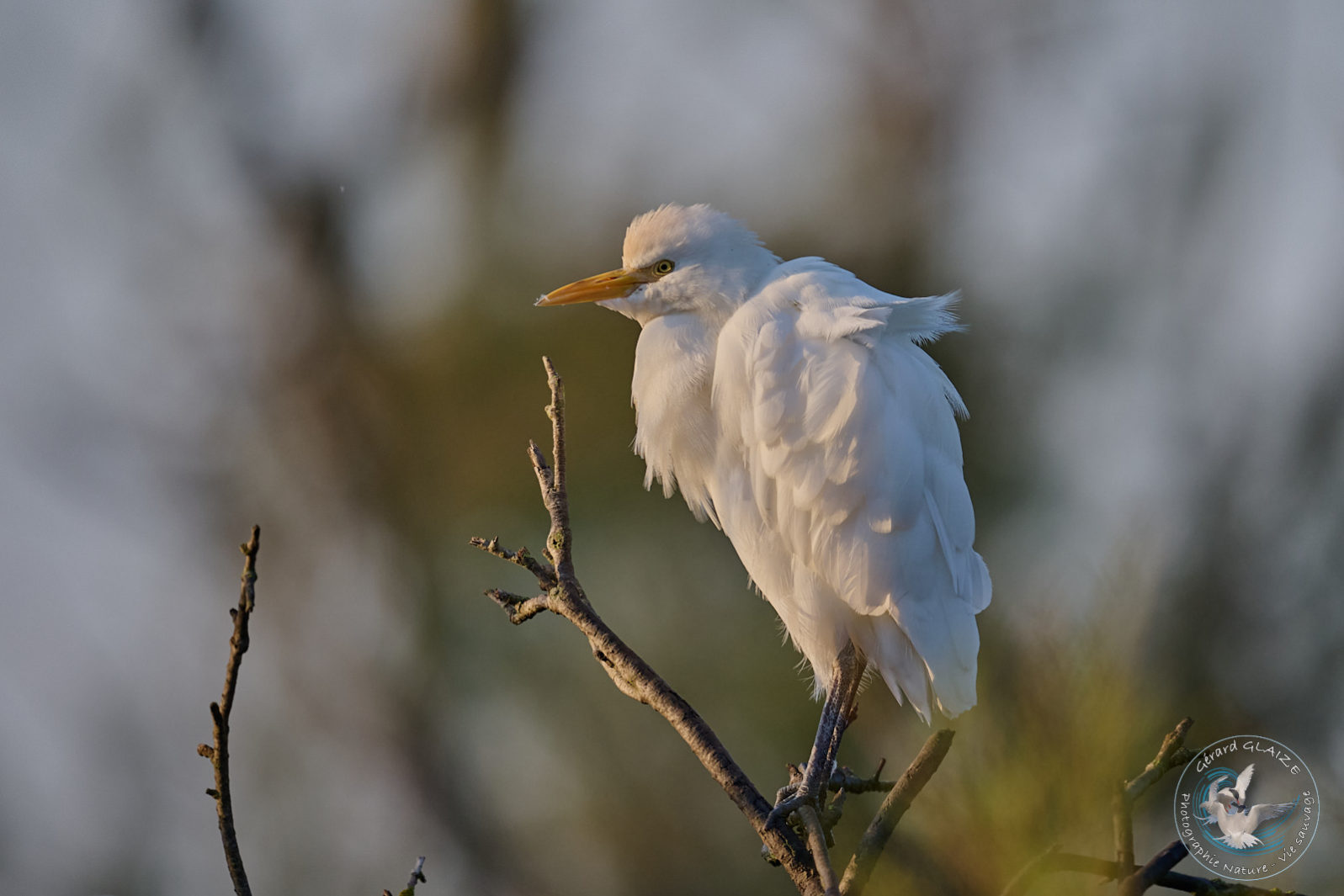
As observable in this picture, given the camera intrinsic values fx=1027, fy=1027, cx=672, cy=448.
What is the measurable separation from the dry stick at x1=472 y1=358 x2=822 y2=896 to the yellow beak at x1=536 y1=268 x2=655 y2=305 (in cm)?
73

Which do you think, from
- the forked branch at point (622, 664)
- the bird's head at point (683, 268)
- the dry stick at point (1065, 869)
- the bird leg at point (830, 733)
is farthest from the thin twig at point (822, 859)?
the bird's head at point (683, 268)

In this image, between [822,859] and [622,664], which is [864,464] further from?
[822,859]

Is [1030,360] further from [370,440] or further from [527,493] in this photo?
[370,440]

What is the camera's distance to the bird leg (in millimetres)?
1663

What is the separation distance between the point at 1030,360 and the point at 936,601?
2855 millimetres

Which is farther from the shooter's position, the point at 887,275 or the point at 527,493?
the point at 527,493

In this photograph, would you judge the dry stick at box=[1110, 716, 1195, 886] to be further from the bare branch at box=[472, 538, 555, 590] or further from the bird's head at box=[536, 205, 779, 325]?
the bird's head at box=[536, 205, 779, 325]

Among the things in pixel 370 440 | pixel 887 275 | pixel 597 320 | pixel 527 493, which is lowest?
pixel 887 275

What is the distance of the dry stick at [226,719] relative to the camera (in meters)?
0.78

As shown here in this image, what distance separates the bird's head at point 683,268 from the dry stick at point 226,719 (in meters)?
1.25

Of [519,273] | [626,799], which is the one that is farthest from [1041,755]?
[519,273]

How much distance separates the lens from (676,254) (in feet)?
6.67

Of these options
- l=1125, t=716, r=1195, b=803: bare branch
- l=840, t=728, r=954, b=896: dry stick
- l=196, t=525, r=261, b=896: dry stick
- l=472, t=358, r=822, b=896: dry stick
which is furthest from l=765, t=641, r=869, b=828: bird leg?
l=196, t=525, r=261, b=896: dry stick
